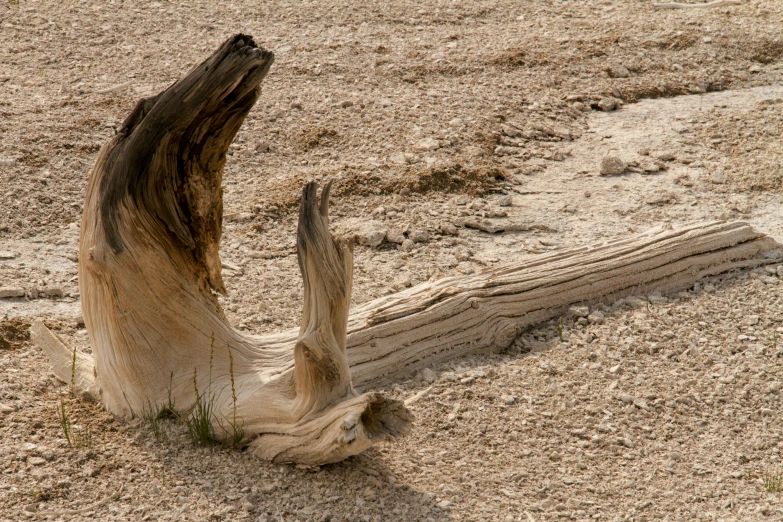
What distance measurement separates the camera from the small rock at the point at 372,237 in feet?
18.3

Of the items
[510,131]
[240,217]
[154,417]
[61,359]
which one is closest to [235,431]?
[154,417]

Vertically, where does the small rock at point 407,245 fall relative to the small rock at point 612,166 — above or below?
below

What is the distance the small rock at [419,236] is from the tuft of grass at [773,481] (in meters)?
2.71

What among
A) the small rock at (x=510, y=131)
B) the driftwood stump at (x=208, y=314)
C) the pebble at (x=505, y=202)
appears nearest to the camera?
the driftwood stump at (x=208, y=314)

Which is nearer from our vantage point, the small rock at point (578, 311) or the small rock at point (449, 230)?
the small rock at point (578, 311)

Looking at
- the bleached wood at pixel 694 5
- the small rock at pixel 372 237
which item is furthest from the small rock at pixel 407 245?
the bleached wood at pixel 694 5

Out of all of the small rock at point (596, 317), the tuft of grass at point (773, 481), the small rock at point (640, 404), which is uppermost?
the small rock at point (596, 317)

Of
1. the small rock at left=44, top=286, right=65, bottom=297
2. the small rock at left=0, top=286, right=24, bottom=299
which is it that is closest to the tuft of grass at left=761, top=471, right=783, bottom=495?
the small rock at left=44, top=286, right=65, bottom=297

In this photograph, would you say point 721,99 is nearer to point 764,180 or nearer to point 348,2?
point 764,180

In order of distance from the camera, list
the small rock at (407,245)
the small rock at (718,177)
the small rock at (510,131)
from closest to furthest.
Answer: the small rock at (407,245)
the small rock at (718,177)
the small rock at (510,131)

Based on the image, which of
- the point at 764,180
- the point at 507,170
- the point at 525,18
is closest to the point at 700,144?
the point at 764,180

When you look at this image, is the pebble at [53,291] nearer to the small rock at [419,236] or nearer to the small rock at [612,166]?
the small rock at [419,236]

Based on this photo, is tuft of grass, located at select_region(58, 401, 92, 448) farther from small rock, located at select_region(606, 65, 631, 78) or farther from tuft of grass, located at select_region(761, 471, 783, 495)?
small rock, located at select_region(606, 65, 631, 78)

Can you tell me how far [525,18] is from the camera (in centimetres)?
938
